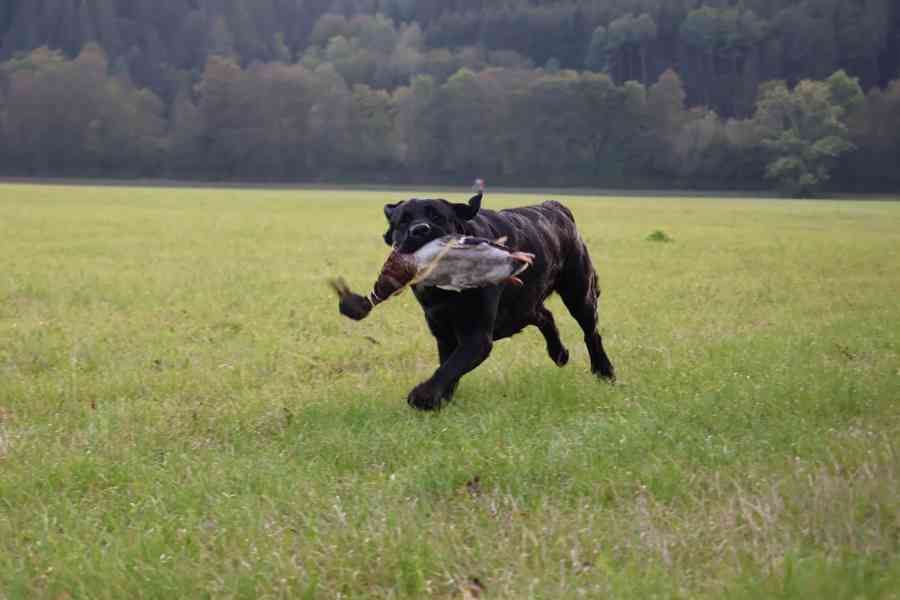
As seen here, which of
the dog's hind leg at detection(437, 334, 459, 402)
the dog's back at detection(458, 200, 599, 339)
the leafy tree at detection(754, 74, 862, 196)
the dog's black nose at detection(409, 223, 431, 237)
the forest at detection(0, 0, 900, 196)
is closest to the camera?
the dog's black nose at detection(409, 223, 431, 237)

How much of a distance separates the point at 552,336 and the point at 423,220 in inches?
81.3

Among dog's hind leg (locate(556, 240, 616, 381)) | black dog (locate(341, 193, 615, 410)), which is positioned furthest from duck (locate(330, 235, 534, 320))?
dog's hind leg (locate(556, 240, 616, 381))

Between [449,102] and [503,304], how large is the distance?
99946 millimetres

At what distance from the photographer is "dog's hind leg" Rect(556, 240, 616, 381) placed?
7359mm

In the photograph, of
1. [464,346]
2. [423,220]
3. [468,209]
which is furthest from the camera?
[464,346]

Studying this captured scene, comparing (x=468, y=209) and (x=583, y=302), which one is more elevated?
(x=468, y=209)

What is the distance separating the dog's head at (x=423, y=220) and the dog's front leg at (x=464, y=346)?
45cm

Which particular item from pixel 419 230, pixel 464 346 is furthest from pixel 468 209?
pixel 464 346

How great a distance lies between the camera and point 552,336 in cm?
747

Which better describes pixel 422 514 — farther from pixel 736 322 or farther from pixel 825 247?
pixel 825 247

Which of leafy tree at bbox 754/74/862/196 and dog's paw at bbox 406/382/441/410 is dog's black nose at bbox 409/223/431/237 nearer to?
dog's paw at bbox 406/382/441/410

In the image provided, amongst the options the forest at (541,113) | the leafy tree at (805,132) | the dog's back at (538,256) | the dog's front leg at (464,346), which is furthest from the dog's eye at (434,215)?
the forest at (541,113)

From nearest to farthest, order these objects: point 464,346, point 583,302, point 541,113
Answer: point 464,346 < point 583,302 < point 541,113

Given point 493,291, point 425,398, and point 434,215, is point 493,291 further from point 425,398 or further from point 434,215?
point 425,398
